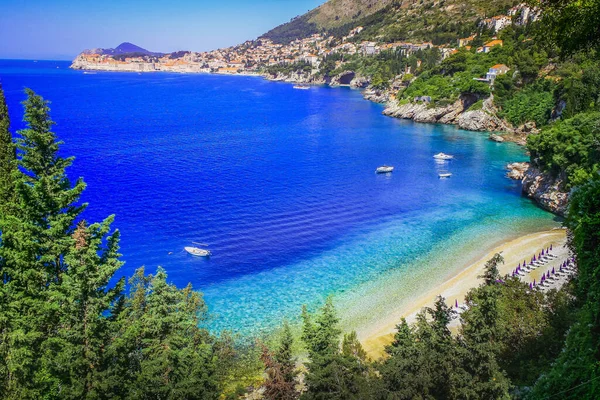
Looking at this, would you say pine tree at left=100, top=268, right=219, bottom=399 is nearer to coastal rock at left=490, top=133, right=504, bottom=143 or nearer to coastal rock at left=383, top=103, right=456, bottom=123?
coastal rock at left=490, top=133, right=504, bottom=143

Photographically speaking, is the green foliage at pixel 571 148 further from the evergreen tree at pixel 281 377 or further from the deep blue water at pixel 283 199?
the evergreen tree at pixel 281 377

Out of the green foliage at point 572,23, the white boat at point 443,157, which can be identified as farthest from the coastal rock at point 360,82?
the green foliage at point 572,23

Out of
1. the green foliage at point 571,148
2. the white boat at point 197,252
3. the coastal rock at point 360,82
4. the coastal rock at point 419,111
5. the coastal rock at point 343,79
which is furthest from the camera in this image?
the coastal rock at point 343,79

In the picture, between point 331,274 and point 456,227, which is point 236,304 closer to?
point 331,274

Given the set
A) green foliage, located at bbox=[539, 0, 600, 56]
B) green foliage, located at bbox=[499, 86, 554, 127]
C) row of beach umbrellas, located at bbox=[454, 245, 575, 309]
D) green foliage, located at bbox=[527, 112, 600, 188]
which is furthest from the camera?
green foliage, located at bbox=[499, 86, 554, 127]

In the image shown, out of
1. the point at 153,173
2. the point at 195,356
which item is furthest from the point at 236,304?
the point at 153,173

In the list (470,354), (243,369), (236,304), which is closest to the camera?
(470,354)

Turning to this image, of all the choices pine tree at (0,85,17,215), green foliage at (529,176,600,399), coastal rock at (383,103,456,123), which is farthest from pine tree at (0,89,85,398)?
coastal rock at (383,103,456,123)
